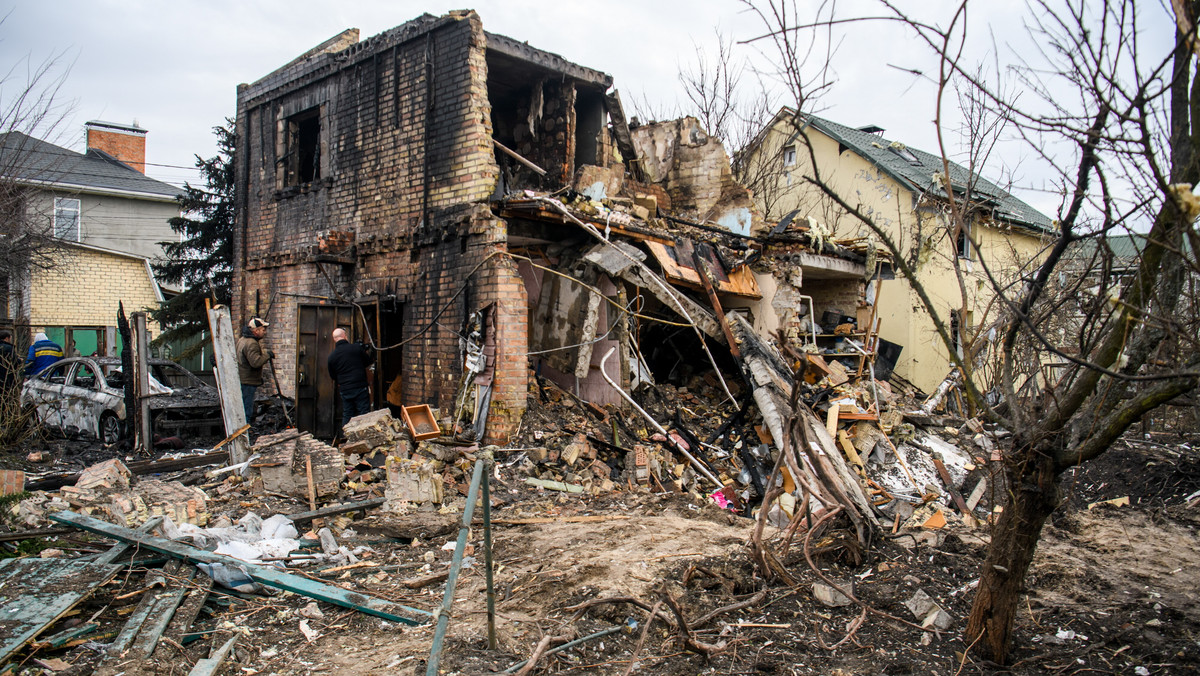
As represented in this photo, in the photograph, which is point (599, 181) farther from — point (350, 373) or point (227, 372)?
point (227, 372)

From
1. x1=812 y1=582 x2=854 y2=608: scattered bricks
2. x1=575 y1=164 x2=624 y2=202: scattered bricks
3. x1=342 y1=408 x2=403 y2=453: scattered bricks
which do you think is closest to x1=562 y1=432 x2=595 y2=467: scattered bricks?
x1=342 y1=408 x2=403 y2=453: scattered bricks

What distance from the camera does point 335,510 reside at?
20.9 ft

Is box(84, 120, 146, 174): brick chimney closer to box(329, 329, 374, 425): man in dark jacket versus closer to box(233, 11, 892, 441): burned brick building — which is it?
box(233, 11, 892, 441): burned brick building

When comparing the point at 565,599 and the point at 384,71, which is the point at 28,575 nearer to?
the point at 565,599

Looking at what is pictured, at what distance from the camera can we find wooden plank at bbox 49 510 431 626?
4.37 metres

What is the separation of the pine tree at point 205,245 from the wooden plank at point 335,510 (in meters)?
11.6

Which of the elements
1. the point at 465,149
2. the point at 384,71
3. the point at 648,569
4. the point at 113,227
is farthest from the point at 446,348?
the point at 113,227

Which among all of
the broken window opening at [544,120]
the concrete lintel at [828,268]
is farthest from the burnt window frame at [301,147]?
the concrete lintel at [828,268]

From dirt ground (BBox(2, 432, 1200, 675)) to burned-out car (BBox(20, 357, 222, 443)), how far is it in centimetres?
466

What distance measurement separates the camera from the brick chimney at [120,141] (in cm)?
2409

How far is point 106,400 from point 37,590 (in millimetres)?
7377

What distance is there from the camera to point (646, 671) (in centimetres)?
369

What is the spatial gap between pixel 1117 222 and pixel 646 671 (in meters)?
3.00

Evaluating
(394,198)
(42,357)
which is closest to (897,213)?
(394,198)
